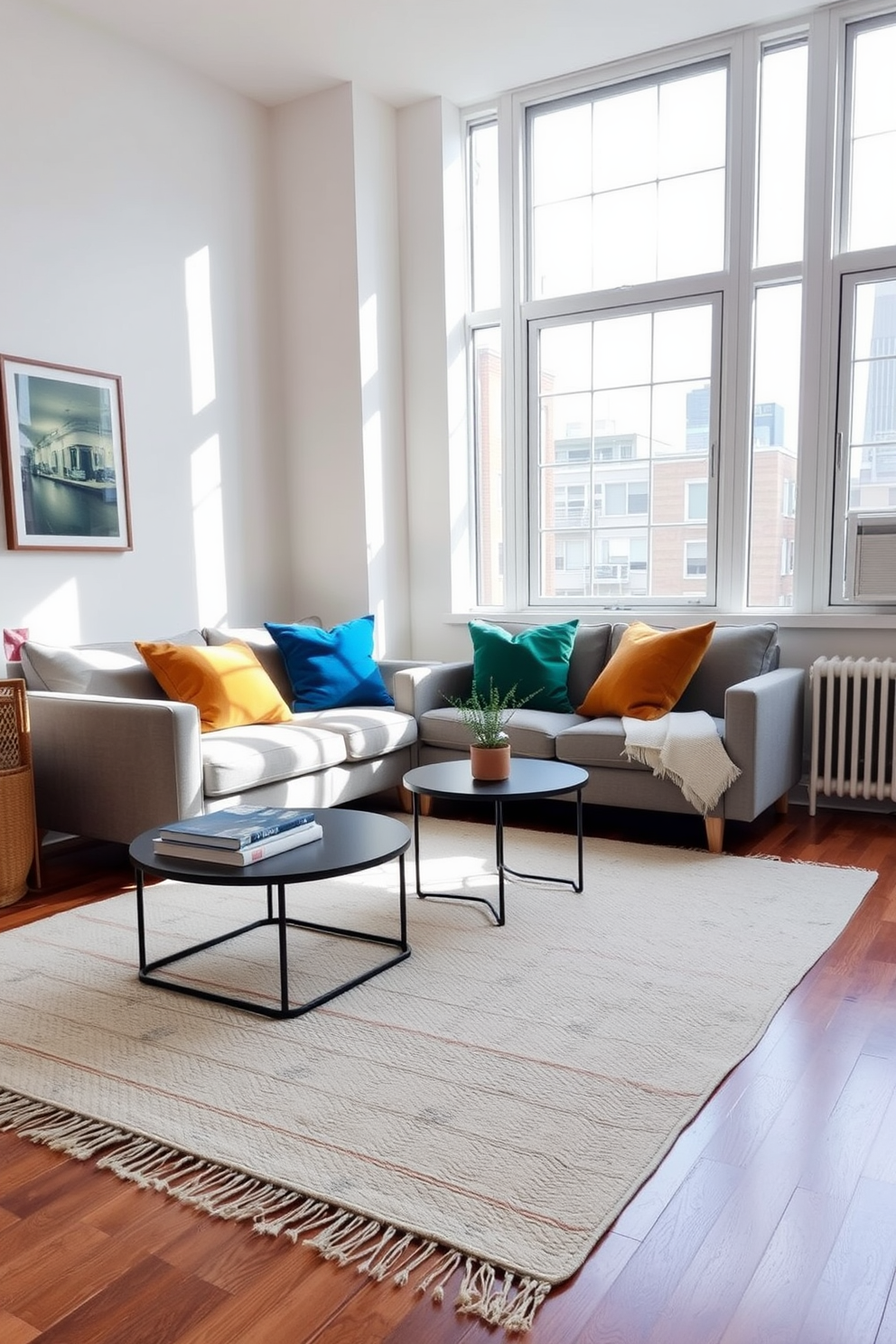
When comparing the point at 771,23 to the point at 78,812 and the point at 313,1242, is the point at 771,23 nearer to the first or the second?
the point at 78,812

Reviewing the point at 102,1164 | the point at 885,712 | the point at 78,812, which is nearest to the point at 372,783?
the point at 78,812

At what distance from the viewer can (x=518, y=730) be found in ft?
12.9

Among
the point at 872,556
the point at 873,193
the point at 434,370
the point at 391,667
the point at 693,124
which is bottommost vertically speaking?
the point at 391,667

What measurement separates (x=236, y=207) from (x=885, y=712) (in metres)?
3.74

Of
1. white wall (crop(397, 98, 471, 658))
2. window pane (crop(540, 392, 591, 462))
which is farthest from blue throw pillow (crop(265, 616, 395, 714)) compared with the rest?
window pane (crop(540, 392, 591, 462))

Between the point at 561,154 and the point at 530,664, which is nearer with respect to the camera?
the point at 530,664

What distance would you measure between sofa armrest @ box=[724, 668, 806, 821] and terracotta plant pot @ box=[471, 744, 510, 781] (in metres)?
0.97

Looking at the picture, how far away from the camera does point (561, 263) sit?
4918mm

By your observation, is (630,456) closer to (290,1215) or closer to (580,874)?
(580,874)

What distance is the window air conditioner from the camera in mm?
3965

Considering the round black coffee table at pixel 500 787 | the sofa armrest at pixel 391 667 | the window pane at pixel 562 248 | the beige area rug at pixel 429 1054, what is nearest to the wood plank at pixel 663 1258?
the beige area rug at pixel 429 1054

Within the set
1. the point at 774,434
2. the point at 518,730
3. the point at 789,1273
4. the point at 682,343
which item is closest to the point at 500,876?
the point at 518,730

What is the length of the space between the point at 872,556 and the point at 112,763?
2997 mm

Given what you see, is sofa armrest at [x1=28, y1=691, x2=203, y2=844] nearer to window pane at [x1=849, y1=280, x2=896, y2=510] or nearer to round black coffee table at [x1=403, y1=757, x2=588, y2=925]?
round black coffee table at [x1=403, y1=757, x2=588, y2=925]
